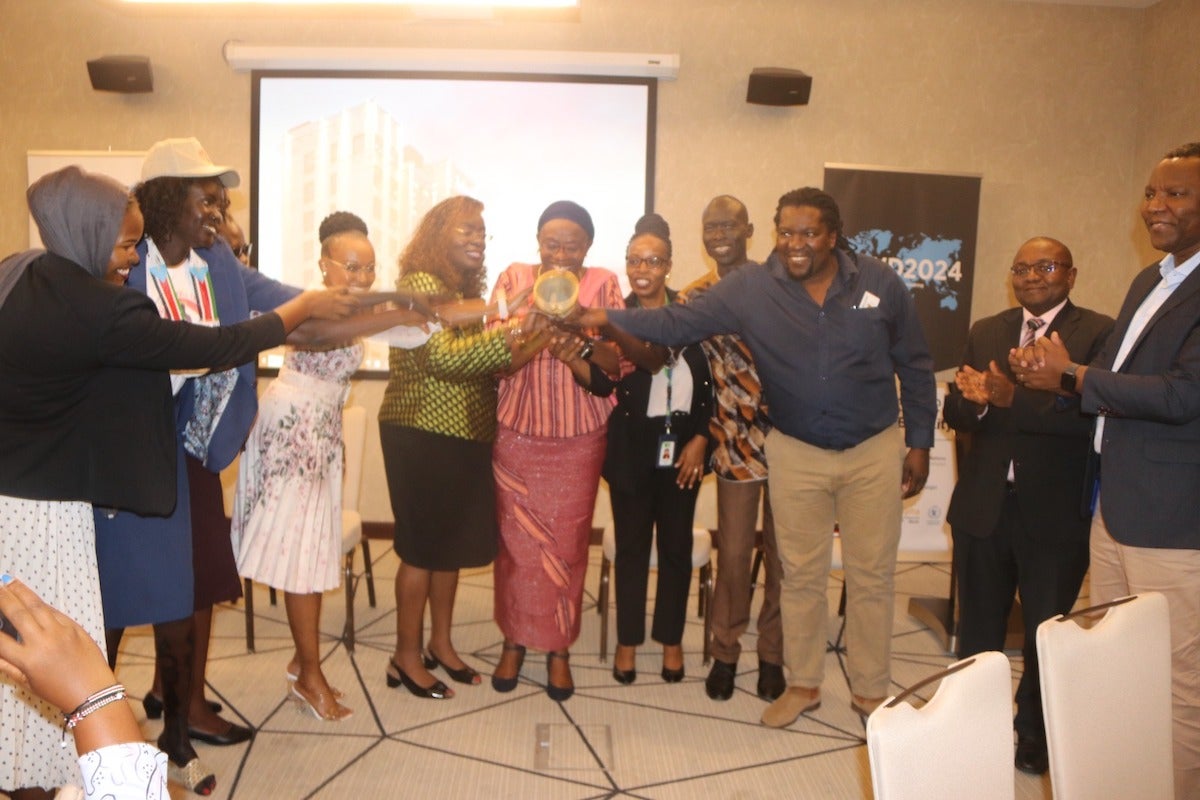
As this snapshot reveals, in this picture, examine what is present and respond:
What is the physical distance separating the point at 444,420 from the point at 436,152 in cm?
296

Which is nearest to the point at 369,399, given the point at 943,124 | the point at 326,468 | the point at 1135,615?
the point at 326,468

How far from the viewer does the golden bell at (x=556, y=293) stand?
3242mm

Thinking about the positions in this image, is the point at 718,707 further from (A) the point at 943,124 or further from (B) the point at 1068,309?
(A) the point at 943,124

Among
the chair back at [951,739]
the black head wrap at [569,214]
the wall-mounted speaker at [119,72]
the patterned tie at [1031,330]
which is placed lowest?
the chair back at [951,739]

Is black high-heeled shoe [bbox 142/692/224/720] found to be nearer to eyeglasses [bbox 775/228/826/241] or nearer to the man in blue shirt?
the man in blue shirt

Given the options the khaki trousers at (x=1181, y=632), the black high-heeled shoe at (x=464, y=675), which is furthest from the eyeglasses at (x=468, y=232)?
the khaki trousers at (x=1181, y=632)

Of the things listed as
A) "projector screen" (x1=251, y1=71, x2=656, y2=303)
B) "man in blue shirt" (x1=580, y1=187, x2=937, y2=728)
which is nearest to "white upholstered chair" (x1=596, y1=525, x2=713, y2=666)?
"man in blue shirt" (x1=580, y1=187, x2=937, y2=728)

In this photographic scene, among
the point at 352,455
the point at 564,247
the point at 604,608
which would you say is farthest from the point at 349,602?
the point at 564,247

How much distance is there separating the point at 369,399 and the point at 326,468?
109 inches

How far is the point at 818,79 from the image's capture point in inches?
232

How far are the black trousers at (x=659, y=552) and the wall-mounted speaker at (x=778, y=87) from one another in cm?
300

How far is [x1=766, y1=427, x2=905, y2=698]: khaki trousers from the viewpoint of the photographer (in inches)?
131

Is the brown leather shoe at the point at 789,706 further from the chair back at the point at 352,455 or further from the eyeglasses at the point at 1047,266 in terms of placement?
the chair back at the point at 352,455

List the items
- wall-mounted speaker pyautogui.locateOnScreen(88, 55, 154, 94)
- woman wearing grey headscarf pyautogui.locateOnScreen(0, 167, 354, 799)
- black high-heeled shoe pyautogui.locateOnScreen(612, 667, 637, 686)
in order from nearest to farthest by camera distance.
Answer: woman wearing grey headscarf pyautogui.locateOnScreen(0, 167, 354, 799) < black high-heeled shoe pyautogui.locateOnScreen(612, 667, 637, 686) < wall-mounted speaker pyautogui.locateOnScreen(88, 55, 154, 94)
